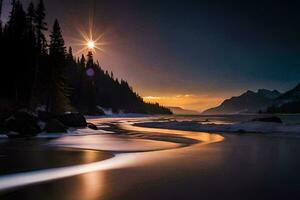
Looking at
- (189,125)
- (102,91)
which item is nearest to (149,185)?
(189,125)

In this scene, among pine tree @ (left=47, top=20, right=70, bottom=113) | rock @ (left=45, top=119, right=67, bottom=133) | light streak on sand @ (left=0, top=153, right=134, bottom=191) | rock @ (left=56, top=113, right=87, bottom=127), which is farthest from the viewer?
pine tree @ (left=47, top=20, right=70, bottom=113)

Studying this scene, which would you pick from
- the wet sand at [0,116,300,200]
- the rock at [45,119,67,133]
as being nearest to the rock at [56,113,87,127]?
the rock at [45,119,67,133]

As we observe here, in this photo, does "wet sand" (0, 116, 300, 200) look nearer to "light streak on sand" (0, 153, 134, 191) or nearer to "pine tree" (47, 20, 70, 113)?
"light streak on sand" (0, 153, 134, 191)

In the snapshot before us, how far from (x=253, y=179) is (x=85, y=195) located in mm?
5252

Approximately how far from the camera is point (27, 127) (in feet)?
81.4

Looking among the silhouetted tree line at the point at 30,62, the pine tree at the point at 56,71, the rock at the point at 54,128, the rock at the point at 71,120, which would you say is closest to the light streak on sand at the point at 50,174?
the rock at the point at 54,128

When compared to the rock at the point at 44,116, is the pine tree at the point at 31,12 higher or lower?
higher

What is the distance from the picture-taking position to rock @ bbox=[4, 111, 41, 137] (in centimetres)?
2393

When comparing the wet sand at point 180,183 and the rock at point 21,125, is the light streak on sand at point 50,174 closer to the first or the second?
the wet sand at point 180,183

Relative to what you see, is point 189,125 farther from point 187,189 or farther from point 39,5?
point 187,189

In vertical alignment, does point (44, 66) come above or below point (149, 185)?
above

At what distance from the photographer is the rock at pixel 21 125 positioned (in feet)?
78.5

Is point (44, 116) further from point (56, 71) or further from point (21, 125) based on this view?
point (56, 71)

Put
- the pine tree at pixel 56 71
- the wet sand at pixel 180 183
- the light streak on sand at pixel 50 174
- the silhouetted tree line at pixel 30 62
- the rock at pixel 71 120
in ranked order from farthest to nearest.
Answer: the pine tree at pixel 56 71, the silhouetted tree line at pixel 30 62, the rock at pixel 71 120, the light streak on sand at pixel 50 174, the wet sand at pixel 180 183
